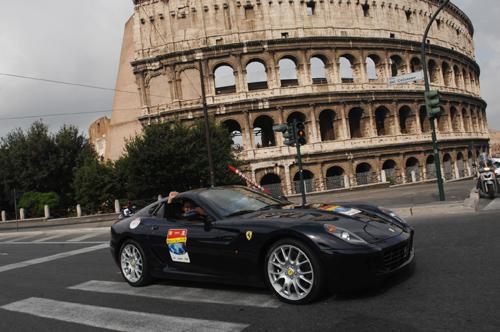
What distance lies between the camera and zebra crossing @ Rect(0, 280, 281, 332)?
413 centimetres

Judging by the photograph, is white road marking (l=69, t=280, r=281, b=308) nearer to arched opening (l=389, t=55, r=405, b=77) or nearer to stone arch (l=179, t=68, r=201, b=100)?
stone arch (l=179, t=68, r=201, b=100)

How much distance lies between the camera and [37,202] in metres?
37.2

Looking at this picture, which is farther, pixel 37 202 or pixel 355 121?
pixel 355 121

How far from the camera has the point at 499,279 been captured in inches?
171

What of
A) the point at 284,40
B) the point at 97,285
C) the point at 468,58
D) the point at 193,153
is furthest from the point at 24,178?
the point at 468,58

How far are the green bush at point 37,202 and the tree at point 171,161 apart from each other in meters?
12.0

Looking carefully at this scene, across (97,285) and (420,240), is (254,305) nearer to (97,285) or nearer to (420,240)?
(97,285)

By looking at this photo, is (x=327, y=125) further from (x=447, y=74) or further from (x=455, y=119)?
(x=447, y=74)

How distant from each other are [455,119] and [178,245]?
44.8 m

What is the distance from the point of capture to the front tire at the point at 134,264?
19.5ft

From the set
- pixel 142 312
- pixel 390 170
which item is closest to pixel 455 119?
pixel 390 170

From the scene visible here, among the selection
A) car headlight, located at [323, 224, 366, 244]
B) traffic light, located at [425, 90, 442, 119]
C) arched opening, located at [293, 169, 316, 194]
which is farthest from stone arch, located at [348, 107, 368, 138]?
car headlight, located at [323, 224, 366, 244]

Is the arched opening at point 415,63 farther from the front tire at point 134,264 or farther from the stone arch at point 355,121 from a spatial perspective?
the front tire at point 134,264

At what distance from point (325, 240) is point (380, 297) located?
792 millimetres
